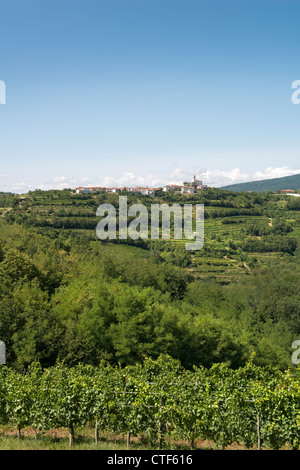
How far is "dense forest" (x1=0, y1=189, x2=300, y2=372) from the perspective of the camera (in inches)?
1194

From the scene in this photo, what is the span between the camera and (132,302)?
33.7 meters

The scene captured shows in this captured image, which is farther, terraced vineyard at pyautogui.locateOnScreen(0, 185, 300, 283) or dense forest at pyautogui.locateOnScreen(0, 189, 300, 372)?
terraced vineyard at pyautogui.locateOnScreen(0, 185, 300, 283)

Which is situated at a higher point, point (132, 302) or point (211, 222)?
point (211, 222)

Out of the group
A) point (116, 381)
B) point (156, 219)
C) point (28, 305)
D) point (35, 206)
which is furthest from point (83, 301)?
point (156, 219)

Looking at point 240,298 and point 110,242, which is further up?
point 110,242

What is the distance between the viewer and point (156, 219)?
515 feet

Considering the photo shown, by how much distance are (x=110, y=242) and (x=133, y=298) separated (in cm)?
8614

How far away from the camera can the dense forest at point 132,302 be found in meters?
30.3

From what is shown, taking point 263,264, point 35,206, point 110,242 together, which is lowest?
point 263,264

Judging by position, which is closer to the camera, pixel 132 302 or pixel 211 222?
pixel 132 302

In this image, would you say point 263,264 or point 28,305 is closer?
point 28,305

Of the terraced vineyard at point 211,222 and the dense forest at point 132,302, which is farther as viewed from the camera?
the terraced vineyard at point 211,222
